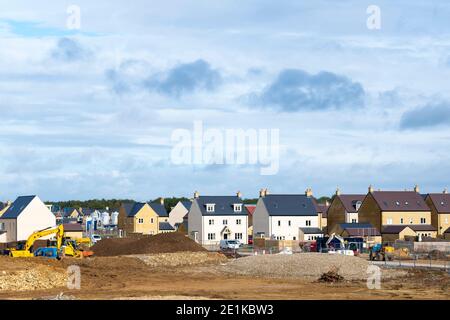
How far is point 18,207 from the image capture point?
100 meters

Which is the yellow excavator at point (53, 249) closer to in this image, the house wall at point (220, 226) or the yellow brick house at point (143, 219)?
the house wall at point (220, 226)

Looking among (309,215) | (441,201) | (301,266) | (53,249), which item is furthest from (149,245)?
(441,201)

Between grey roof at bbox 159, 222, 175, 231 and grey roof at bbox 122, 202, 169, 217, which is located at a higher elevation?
grey roof at bbox 122, 202, 169, 217

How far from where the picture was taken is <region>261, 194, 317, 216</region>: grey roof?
Answer: 4178 inches

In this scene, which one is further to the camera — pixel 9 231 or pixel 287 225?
pixel 287 225

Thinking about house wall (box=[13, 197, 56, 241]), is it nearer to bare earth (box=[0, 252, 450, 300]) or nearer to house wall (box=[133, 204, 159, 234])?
house wall (box=[133, 204, 159, 234])

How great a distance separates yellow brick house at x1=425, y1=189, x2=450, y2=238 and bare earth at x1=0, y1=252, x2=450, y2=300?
4783 centimetres

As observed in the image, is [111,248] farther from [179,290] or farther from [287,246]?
[179,290]

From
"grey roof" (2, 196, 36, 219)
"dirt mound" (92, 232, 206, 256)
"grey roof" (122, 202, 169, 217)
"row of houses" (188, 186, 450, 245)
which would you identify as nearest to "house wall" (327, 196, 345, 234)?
"row of houses" (188, 186, 450, 245)

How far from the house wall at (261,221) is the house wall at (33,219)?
27.7 metres

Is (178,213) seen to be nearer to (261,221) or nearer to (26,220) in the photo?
(261,221)

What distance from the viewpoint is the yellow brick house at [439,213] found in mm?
106062

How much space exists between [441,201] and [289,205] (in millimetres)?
20772

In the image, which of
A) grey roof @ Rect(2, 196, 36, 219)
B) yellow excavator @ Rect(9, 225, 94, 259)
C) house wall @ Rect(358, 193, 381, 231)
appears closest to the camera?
yellow excavator @ Rect(9, 225, 94, 259)
